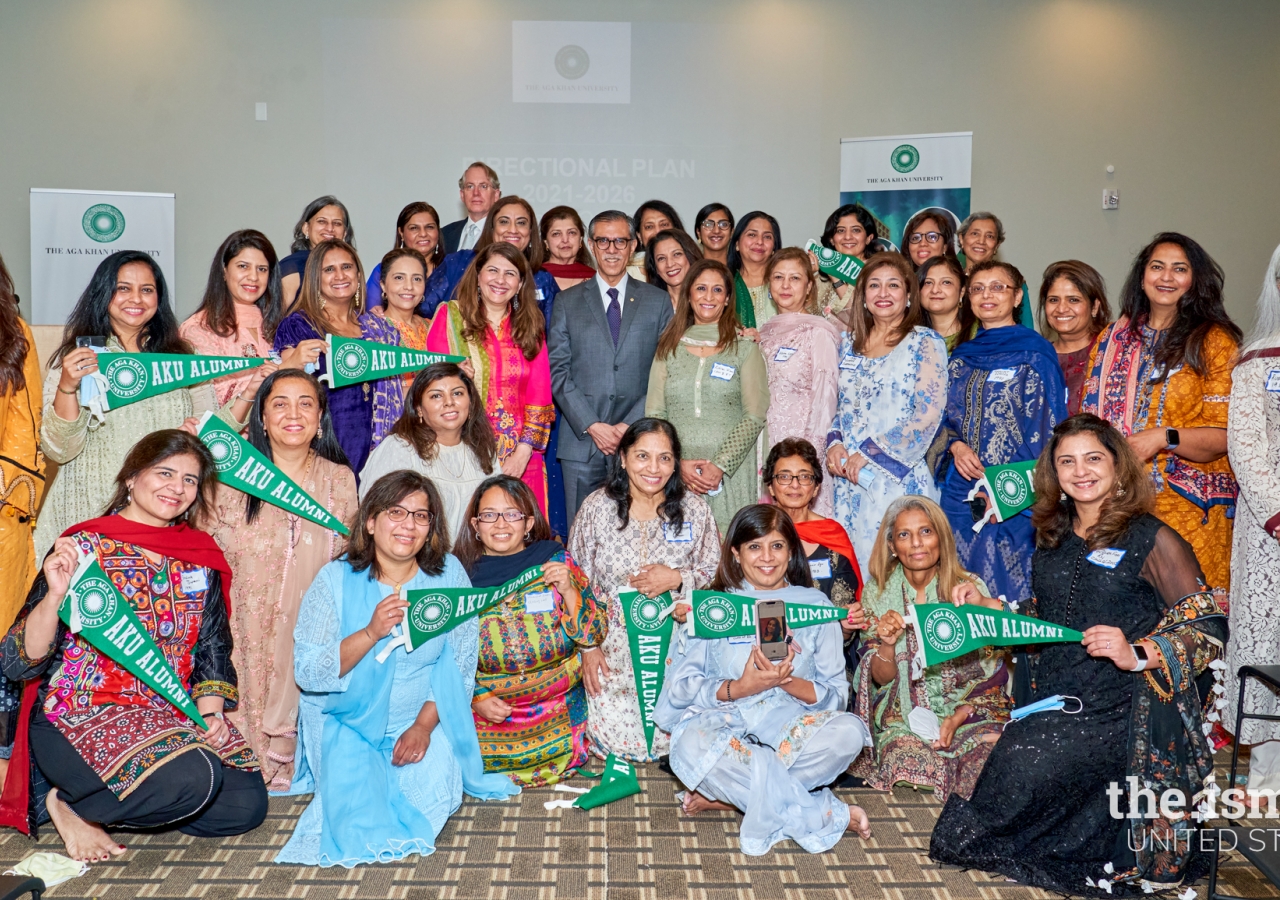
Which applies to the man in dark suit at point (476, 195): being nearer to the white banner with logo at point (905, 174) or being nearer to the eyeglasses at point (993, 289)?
the eyeglasses at point (993, 289)

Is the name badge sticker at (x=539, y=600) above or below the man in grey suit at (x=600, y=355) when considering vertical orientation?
below

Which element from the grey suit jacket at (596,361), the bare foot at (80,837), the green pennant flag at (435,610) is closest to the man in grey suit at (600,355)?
the grey suit jacket at (596,361)

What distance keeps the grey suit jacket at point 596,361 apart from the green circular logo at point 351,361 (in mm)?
991

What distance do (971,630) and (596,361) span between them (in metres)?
2.40

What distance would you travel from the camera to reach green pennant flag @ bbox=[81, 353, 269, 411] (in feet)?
13.0

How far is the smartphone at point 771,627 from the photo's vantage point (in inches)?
142

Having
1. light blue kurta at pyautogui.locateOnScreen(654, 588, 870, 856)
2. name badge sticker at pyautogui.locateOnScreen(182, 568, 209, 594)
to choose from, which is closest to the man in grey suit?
light blue kurta at pyautogui.locateOnScreen(654, 588, 870, 856)

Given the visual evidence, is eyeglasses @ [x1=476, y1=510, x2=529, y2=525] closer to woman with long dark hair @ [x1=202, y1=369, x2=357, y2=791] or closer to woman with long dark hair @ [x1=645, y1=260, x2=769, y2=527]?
woman with long dark hair @ [x1=202, y1=369, x2=357, y2=791]

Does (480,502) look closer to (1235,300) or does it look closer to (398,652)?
(398,652)

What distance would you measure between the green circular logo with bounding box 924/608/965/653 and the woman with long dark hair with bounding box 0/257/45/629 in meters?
3.19

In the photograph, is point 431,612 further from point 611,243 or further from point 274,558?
point 611,243

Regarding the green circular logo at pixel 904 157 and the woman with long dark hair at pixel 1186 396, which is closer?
the woman with long dark hair at pixel 1186 396

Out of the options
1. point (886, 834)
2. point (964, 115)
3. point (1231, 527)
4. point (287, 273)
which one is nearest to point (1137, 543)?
point (886, 834)

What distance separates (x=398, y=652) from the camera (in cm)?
364
